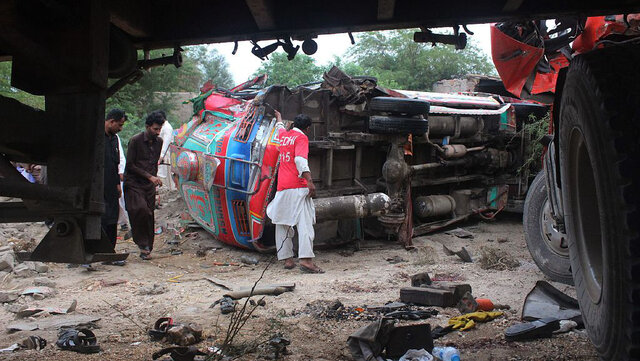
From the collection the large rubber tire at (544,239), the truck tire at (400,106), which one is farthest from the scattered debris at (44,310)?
the truck tire at (400,106)

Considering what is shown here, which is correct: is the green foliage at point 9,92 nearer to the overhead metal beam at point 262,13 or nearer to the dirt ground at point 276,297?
the dirt ground at point 276,297

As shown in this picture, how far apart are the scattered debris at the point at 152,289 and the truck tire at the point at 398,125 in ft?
11.3

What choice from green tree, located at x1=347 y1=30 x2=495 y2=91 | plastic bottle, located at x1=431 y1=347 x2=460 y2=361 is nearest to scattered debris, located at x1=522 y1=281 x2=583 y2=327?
plastic bottle, located at x1=431 y1=347 x2=460 y2=361

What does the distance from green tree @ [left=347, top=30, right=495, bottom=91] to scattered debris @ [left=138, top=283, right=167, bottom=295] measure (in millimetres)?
20734

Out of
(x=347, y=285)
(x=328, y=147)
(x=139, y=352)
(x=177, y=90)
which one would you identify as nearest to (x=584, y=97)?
(x=139, y=352)

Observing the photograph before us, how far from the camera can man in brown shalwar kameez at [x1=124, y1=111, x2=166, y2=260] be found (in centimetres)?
697

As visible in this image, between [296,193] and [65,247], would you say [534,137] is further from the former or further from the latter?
[65,247]

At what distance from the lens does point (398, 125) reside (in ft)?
24.0

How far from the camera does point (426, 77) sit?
26891mm

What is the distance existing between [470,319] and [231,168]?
3884 mm

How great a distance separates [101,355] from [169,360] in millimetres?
553

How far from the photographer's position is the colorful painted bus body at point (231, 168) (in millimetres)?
6883

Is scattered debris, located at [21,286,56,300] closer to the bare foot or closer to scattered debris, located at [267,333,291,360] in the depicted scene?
the bare foot

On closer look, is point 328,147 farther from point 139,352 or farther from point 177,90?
point 177,90
